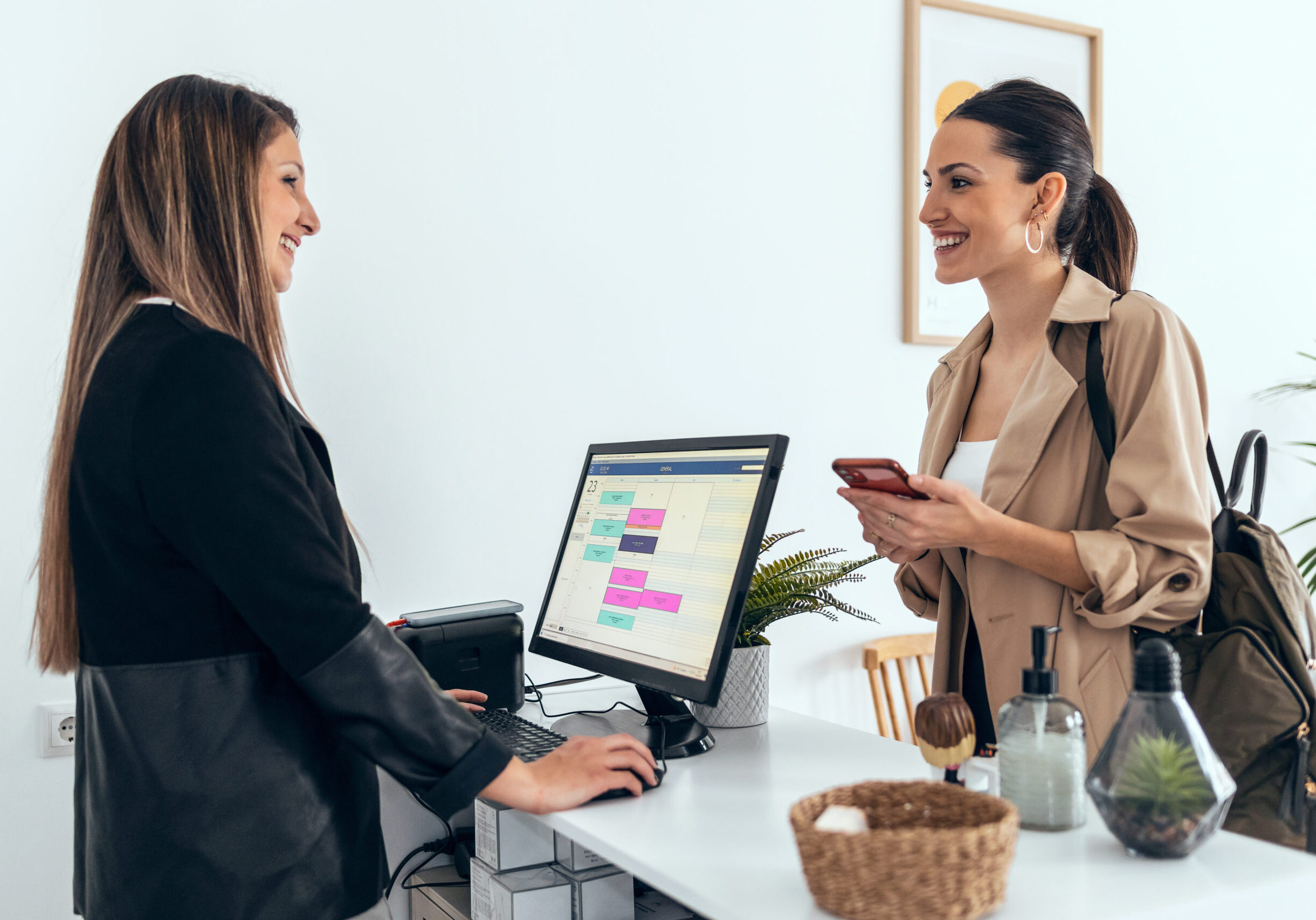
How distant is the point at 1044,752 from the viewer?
0.91 metres

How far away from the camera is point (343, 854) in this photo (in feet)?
3.38

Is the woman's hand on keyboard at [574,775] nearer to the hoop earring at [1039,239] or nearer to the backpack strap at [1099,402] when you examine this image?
the backpack strap at [1099,402]

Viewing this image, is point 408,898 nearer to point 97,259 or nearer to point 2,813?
point 2,813

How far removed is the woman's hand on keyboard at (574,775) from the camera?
1036 millimetres

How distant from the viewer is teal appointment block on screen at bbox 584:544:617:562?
1495 mm

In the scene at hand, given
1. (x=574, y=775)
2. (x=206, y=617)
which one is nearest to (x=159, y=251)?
(x=206, y=617)

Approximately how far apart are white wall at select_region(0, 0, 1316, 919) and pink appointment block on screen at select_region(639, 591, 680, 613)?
2.41 ft

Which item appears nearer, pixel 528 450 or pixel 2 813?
pixel 2 813

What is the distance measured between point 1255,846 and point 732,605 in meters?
0.57

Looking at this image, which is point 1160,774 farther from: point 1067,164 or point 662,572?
point 1067,164

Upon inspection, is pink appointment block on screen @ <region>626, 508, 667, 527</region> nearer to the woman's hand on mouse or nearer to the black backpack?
the woman's hand on mouse

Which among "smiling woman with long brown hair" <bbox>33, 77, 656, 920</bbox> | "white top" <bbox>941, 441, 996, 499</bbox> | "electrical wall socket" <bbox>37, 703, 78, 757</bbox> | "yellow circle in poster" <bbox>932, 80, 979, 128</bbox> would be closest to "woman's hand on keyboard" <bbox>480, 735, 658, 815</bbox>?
"smiling woman with long brown hair" <bbox>33, 77, 656, 920</bbox>

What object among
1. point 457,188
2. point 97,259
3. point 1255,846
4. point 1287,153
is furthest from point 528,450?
point 1287,153

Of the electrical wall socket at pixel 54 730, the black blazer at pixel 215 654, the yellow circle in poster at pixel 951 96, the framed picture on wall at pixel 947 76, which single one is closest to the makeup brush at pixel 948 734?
the black blazer at pixel 215 654
